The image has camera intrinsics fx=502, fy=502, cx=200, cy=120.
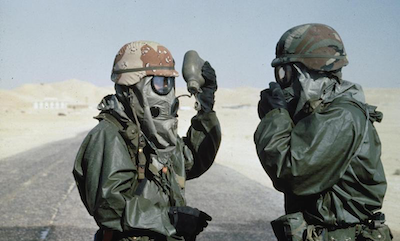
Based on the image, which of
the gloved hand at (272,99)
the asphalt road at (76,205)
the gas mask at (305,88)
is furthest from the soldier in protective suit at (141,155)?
the asphalt road at (76,205)

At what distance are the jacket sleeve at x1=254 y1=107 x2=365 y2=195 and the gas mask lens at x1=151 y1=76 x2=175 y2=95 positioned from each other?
0.98m

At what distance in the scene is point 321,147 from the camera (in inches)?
128

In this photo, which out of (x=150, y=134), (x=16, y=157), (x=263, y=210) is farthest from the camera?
(x=16, y=157)

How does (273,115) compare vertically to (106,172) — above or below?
above

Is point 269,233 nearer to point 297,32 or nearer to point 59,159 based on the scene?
point 297,32

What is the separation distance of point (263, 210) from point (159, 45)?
6.07 metres

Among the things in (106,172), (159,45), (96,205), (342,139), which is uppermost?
(159,45)

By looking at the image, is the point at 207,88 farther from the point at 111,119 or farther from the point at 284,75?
the point at 111,119

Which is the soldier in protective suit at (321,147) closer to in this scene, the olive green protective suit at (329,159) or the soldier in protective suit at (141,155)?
the olive green protective suit at (329,159)

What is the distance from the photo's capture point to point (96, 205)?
3.43 meters

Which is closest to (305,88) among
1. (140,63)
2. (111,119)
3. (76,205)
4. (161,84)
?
(161,84)

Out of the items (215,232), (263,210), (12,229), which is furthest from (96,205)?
(263,210)

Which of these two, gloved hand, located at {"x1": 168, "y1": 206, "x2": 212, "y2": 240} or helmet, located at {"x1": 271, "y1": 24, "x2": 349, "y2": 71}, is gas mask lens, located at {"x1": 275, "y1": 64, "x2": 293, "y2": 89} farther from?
gloved hand, located at {"x1": 168, "y1": 206, "x2": 212, "y2": 240}

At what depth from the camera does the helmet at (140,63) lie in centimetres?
384
